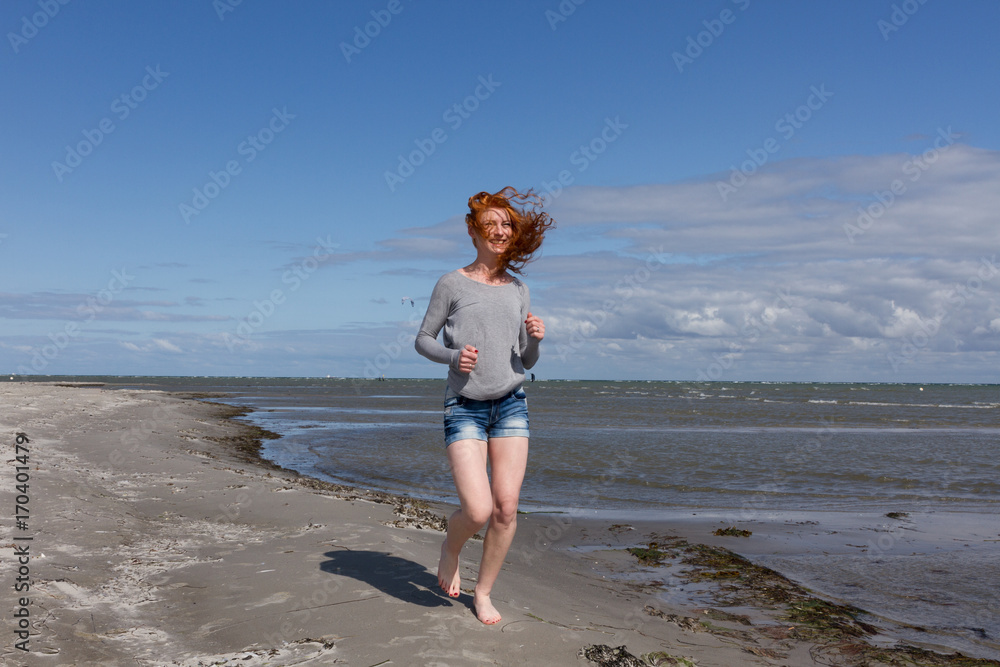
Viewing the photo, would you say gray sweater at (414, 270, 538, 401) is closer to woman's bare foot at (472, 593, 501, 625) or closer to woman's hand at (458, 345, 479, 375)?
woman's hand at (458, 345, 479, 375)

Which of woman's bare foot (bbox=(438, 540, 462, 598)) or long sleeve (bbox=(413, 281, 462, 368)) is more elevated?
long sleeve (bbox=(413, 281, 462, 368))

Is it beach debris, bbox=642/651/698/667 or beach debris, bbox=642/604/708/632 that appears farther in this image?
beach debris, bbox=642/604/708/632

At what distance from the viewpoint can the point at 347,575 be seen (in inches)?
187

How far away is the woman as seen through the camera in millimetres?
3559

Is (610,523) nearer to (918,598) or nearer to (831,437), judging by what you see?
(918,598)

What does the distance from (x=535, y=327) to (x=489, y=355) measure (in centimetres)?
29

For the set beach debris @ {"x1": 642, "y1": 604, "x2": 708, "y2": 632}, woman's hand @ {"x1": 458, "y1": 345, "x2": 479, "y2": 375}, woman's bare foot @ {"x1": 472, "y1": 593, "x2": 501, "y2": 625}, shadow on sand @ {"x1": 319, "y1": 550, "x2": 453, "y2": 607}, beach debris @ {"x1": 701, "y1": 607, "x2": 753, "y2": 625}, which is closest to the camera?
woman's hand @ {"x1": 458, "y1": 345, "x2": 479, "y2": 375}

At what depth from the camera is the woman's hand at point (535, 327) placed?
12.1 feet

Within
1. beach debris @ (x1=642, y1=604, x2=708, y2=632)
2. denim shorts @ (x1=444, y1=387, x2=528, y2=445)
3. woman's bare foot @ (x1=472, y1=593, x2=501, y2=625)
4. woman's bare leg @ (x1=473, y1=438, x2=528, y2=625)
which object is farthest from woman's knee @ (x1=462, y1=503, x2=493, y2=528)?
beach debris @ (x1=642, y1=604, x2=708, y2=632)

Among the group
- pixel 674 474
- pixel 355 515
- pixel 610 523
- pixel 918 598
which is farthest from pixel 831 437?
pixel 355 515

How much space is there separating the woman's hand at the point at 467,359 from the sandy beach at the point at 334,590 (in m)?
1.41

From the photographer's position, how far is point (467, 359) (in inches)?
135

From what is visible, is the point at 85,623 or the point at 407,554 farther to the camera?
the point at 407,554

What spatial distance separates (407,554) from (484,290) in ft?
9.08
